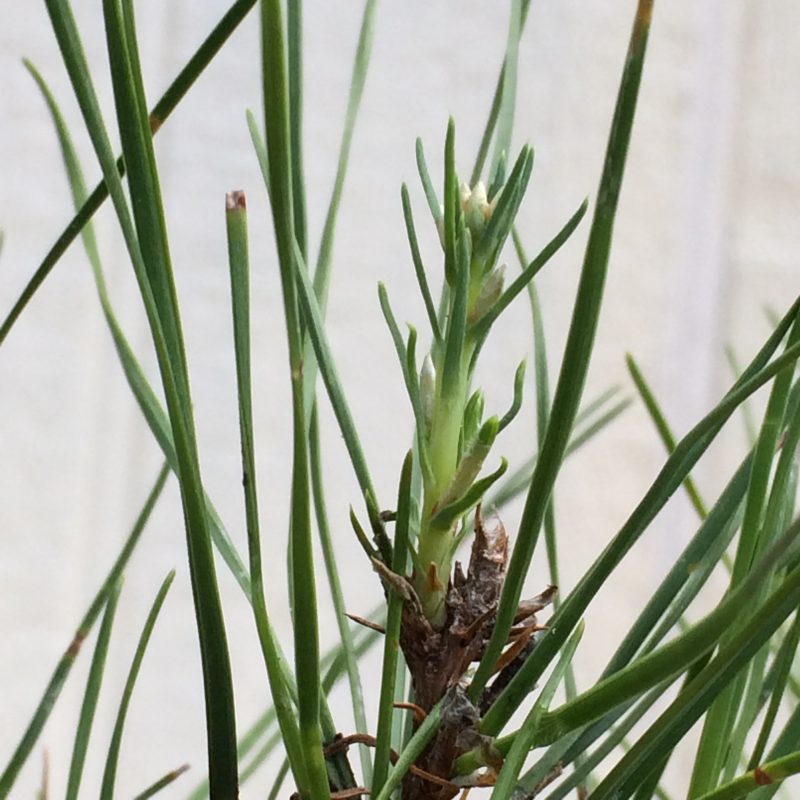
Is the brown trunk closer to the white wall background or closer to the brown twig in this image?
the brown twig

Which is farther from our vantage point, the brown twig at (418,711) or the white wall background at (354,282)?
the white wall background at (354,282)

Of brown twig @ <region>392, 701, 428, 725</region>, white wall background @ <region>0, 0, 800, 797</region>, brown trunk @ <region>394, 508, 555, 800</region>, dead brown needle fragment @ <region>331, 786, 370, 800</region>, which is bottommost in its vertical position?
dead brown needle fragment @ <region>331, 786, 370, 800</region>

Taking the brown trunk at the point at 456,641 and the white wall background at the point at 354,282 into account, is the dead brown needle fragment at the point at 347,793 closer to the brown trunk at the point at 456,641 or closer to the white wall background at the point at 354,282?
the brown trunk at the point at 456,641

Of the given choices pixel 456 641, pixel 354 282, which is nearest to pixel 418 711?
pixel 456 641

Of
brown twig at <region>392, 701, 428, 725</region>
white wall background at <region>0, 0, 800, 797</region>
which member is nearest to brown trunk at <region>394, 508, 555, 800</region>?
brown twig at <region>392, 701, 428, 725</region>

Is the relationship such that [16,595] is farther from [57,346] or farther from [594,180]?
[594,180]

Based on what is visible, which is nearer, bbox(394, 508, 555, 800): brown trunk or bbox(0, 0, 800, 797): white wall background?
bbox(394, 508, 555, 800): brown trunk

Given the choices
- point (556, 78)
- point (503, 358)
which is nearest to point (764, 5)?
point (556, 78)

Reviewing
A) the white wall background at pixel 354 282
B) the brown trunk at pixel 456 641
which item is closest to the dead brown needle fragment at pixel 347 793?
the brown trunk at pixel 456 641
